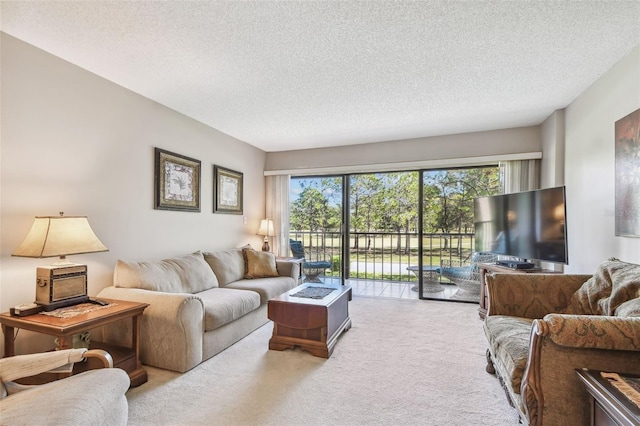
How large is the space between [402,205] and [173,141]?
11.2 feet

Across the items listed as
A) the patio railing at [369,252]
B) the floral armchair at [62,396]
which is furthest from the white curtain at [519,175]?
the floral armchair at [62,396]

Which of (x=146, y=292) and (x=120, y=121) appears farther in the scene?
(x=120, y=121)

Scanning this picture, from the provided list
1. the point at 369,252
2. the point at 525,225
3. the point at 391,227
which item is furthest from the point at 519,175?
the point at 369,252

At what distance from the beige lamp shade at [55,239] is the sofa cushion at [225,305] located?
976mm

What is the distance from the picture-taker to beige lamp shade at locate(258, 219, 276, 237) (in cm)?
489

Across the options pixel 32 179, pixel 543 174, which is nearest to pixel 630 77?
pixel 543 174

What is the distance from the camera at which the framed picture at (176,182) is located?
318cm

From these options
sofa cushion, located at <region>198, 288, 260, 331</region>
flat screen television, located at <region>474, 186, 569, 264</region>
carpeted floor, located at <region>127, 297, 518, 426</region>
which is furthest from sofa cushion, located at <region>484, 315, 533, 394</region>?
sofa cushion, located at <region>198, 288, 260, 331</region>

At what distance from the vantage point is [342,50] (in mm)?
2168

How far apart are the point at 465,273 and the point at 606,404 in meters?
3.53

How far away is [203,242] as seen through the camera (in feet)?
12.5

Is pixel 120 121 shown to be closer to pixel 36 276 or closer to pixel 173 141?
pixel 173 141

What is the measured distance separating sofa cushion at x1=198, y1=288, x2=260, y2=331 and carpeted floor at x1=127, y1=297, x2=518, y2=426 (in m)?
0.29

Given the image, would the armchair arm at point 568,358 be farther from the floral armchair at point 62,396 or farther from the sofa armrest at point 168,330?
the sofa armrest at point 168,330
